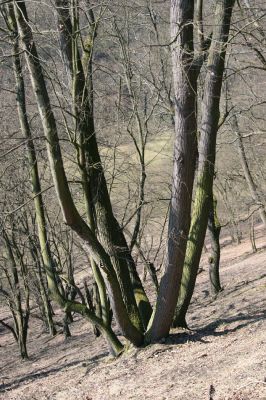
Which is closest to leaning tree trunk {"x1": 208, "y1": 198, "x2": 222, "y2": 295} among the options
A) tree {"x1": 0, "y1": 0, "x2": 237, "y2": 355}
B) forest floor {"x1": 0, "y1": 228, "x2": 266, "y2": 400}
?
forest floor {"x1": 0, "y1": 228, "x2": 266, "y2": 400}

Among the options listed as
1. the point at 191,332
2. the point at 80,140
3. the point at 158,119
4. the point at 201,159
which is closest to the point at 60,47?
the point at 80,140

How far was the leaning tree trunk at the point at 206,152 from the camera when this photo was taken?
6.97 m

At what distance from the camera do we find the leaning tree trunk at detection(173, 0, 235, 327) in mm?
6973

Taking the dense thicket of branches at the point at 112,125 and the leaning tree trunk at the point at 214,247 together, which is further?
the leaning tree trunk at the point at 214,247

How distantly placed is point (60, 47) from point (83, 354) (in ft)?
20.4

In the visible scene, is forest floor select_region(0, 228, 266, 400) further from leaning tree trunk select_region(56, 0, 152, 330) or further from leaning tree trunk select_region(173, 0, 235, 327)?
leaning tree trunk select_region(56, 0, 152, 330)

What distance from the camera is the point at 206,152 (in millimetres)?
7473

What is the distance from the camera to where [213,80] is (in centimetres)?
715

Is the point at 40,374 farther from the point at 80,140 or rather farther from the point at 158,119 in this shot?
the point at 158,119

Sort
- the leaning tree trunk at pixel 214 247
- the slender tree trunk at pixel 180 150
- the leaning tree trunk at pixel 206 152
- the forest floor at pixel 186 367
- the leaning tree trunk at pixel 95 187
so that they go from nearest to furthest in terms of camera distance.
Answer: the forest floor at pixel 186 367, the slender tree trunk at pixel 180 150, the leaning tree trunk at pixel 206 152, the leaning tree trunk at pixel 95 187, the leaning tree trunk at pixel 214 247

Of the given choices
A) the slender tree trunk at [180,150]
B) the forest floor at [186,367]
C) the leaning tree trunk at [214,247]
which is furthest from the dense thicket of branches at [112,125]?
the leaning tree trunk at [214,247]

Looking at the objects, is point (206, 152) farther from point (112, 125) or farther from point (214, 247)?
point (214, 247)

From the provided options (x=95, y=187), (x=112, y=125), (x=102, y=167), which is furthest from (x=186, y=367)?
(x=112, y=125)

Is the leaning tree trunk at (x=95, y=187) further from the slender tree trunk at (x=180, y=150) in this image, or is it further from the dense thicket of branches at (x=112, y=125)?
the slender tree trunk at (x=180, y=150)
